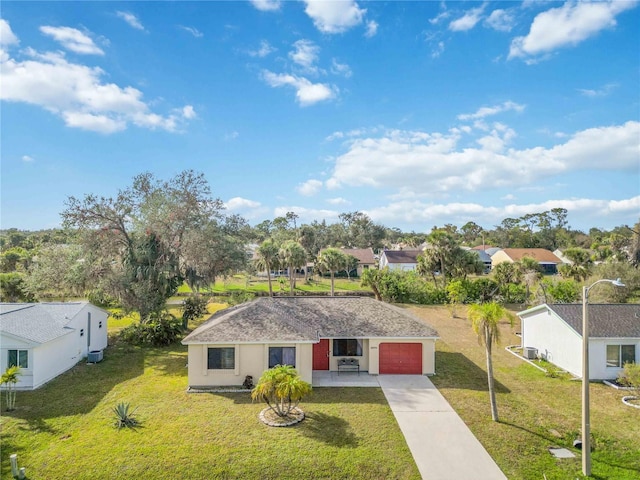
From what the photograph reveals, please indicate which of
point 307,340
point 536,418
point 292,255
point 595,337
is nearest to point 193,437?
point 307,340

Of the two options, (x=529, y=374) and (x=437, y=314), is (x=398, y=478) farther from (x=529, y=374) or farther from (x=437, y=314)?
(x=437, y=314)

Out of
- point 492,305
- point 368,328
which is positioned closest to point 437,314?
point 368,328

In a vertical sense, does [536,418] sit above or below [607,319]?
below

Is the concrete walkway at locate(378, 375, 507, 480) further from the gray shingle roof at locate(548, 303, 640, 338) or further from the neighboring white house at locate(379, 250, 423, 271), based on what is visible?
the neighboring white house at locate(379, 250, 423, 271)

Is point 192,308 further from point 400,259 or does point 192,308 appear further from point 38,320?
point 400,259

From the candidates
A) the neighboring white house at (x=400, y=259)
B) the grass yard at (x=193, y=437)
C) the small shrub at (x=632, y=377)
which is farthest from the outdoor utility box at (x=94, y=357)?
the neighboring white house at (x=400, y=259)

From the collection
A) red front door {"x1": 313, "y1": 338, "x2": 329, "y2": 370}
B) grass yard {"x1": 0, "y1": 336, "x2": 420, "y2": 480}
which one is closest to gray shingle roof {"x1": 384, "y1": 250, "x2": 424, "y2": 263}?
red front door {"x1": 313, "y1": 338, "x2": 329, "y2": 370}

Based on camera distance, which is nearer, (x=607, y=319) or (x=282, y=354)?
(x=282, y=354)
